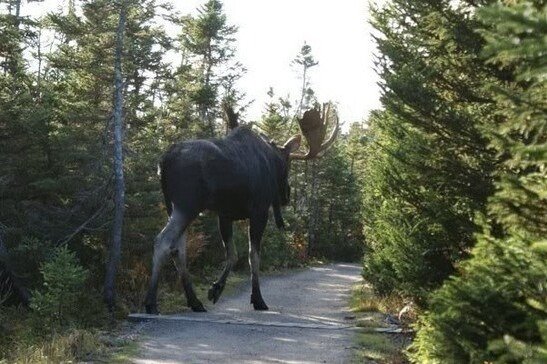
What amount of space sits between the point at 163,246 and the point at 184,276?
3.08 ft

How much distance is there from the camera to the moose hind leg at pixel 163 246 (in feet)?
28.1

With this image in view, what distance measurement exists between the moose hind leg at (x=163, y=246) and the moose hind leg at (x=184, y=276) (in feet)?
1.22

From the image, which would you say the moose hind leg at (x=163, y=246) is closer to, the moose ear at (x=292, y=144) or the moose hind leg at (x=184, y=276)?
the moose hind leg at (x=184, y=276)

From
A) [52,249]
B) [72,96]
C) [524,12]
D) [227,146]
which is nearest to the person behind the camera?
[524,12]

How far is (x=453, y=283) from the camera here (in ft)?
12.1

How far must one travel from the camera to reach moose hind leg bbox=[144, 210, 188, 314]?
28.1ft

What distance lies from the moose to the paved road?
2.06 ft

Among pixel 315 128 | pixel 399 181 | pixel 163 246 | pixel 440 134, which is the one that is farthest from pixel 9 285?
pixel 440 134

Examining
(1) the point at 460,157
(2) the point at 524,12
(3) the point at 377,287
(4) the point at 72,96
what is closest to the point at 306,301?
(3) the point at 377,287

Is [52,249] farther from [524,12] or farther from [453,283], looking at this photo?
[524,12]

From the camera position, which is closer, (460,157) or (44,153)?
(460,157)

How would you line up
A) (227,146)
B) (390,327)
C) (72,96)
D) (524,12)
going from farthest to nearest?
1. (72,96)
2. (227,146)
3. (390,327)
4. (524,12)

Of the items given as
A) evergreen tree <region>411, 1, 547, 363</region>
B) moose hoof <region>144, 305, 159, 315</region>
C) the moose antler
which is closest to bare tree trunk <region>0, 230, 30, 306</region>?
moose hoof <region>144, 305, 159, 315</region>

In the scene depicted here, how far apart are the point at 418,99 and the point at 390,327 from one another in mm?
3714
